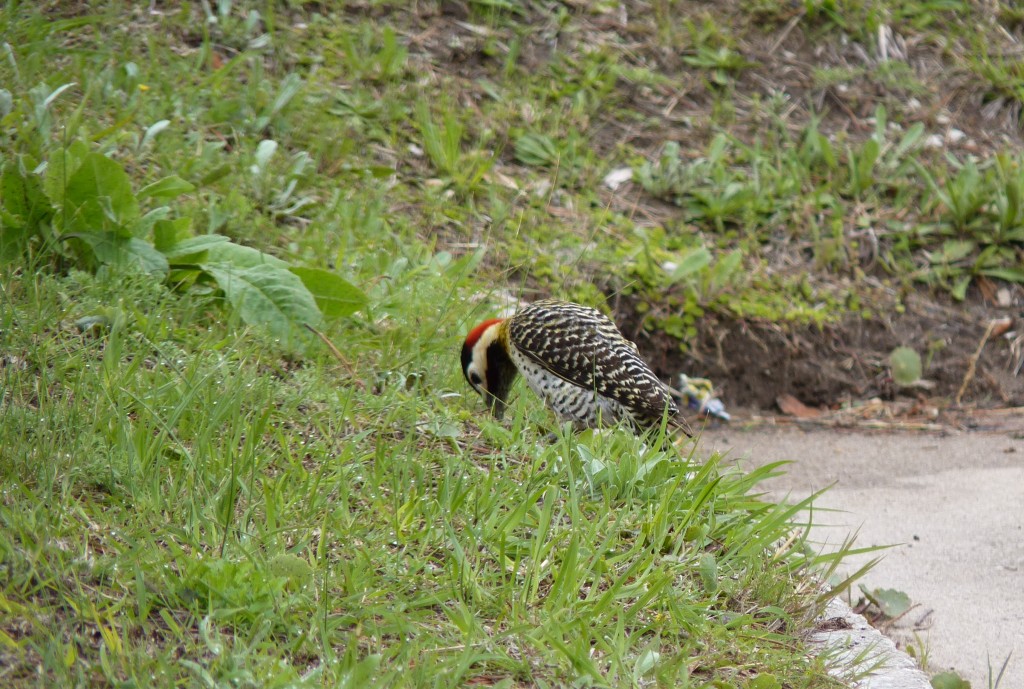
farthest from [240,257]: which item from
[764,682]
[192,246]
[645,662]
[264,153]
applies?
[764,682]

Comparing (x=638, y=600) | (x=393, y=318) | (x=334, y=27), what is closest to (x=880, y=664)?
(x=638, y=600)

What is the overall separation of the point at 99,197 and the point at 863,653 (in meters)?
3.24

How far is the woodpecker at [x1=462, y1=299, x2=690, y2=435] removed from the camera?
4.69 meters

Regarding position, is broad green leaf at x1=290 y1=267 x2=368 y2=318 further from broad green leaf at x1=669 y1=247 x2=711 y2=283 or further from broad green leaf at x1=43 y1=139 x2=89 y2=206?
broad green leaf at x1=669 y1=247 x2=711 y2=283

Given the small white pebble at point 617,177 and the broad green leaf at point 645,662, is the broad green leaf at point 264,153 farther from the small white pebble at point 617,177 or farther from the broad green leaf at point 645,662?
the broad green leaf at point 645,662

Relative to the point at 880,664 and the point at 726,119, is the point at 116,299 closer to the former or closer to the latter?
the point at 880,664

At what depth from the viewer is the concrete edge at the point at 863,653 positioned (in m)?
3.13

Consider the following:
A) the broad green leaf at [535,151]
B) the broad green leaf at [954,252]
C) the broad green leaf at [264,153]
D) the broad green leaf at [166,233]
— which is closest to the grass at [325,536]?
the broad green leaf at [166,233]

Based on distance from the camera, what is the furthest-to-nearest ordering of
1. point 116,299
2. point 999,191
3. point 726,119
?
1. point 726,119
2. point 999,191
3. point 116,299

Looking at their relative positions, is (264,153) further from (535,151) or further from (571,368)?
(571,368)

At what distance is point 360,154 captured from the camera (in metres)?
6.56

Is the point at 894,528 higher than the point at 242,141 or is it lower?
lower

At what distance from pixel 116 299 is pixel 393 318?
4.03ft

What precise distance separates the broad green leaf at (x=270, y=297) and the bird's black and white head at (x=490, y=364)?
0.67m
